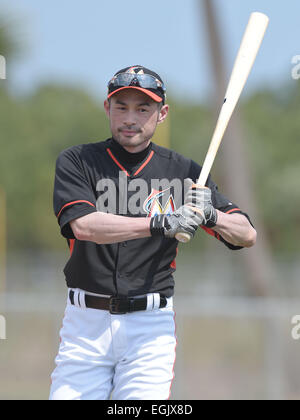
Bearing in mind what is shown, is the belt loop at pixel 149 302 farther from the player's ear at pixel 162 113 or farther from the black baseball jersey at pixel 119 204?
the player's ear at pixel 162 113

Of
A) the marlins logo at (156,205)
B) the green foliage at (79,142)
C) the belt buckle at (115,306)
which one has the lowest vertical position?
the belt buckle at (115,306)

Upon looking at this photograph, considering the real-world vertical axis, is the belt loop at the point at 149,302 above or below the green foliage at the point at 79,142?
below

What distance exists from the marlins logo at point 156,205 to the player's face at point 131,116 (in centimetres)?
28

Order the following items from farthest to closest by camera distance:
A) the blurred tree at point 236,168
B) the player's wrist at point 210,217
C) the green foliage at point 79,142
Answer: the green foliage at point 79,142, the blurred tree at point 236,168, the player's wrist at point 210,217

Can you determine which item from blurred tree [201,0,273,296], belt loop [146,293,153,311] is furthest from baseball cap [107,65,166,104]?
blurred tree [201,0,273,296]

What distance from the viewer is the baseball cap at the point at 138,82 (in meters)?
3.22

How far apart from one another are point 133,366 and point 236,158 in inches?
259

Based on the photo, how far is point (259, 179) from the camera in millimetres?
24109

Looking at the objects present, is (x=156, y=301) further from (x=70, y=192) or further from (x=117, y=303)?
(x=70, y=192)

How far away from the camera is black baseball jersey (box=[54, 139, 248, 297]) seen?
326cm

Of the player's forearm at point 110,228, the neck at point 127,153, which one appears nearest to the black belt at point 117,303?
the player's forearm at point 110,228

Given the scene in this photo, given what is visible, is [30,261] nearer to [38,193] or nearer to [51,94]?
[38,193]

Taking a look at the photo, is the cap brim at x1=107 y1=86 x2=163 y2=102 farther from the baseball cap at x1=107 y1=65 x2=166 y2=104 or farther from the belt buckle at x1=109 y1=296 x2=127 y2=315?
the belt buckle at x1=109 y1=296 x2=127 y2=315

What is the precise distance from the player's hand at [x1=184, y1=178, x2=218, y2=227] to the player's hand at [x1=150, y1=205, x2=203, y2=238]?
0.04 meters
